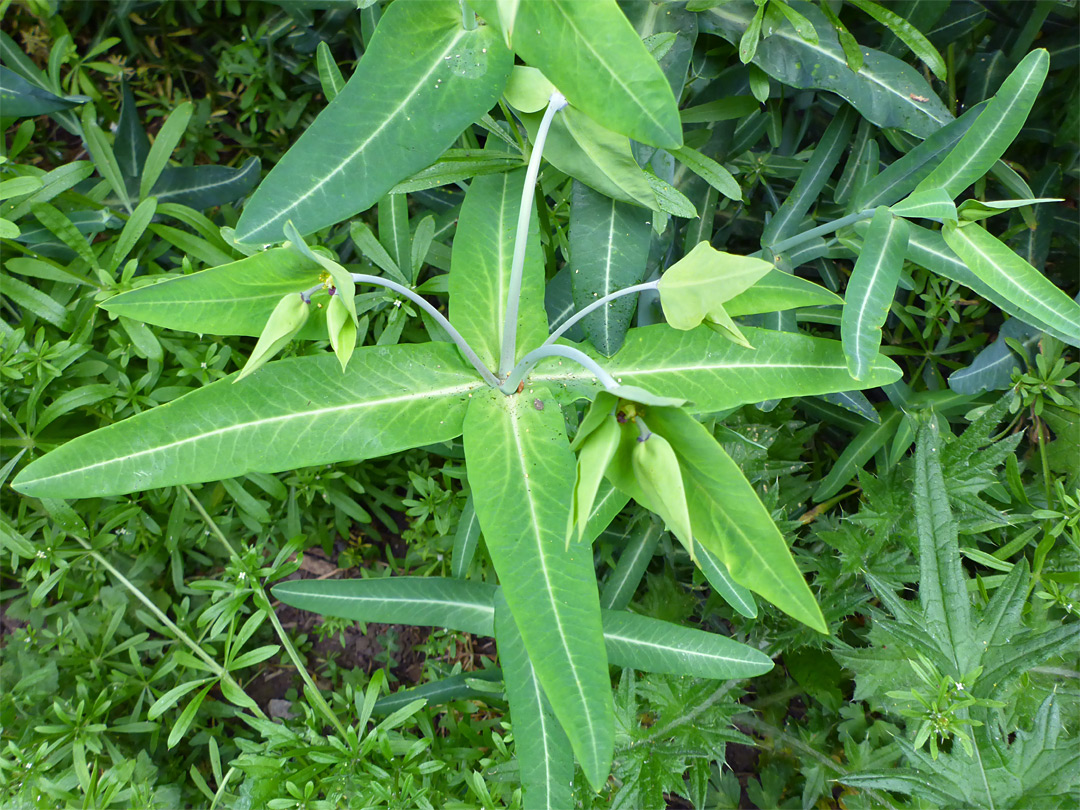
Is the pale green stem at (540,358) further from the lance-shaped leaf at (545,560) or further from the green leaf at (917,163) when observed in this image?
the green leaf at (917,163)

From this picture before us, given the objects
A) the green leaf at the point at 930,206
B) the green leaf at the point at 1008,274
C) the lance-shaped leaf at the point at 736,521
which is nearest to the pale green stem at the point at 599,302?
the lance-shaped leaf at the point at 736,521

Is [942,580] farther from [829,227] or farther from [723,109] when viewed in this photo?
[723,109]

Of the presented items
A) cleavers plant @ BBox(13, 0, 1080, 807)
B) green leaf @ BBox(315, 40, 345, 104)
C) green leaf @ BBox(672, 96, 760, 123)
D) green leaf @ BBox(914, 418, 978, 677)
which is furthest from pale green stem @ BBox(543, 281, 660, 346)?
green leaf @ BBox(315, 40, 345, 104)

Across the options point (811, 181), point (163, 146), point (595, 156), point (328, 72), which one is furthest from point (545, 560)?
point (163, 146)

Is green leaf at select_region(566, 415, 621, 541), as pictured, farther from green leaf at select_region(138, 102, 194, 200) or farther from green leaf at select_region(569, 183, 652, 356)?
green leaf at select_region(138, 102, 194, 200)

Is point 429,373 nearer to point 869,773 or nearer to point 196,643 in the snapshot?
point 196,643
